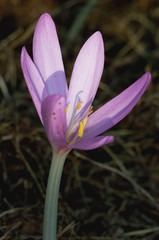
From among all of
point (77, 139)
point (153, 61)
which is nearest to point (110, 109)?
point (77, 139)

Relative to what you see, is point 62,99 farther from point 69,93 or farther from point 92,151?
point 92,151

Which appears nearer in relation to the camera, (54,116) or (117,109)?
(54,116)

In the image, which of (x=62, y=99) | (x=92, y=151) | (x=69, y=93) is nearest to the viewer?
(x=62, y=99)

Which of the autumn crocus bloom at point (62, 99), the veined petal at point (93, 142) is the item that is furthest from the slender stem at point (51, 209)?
the veined petal at point (93, 142)

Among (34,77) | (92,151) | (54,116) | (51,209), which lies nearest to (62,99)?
(54,116)

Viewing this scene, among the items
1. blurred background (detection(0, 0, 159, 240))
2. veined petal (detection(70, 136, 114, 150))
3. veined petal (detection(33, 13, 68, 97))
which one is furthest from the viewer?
blurred background (detection(0, 0, 159, 240))

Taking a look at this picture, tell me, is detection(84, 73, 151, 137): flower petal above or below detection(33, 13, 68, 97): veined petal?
below

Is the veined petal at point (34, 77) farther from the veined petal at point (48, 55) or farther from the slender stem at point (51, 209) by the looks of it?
the slender stem at point (51, 209)

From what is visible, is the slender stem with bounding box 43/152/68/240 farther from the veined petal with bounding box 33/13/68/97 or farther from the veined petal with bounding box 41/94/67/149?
the veined petal with bounding box 33/13/68/97

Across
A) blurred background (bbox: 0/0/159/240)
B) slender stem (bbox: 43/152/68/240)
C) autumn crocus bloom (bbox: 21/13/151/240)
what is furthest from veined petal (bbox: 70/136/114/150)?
blurred background (bbox: 0/0/159/240)
